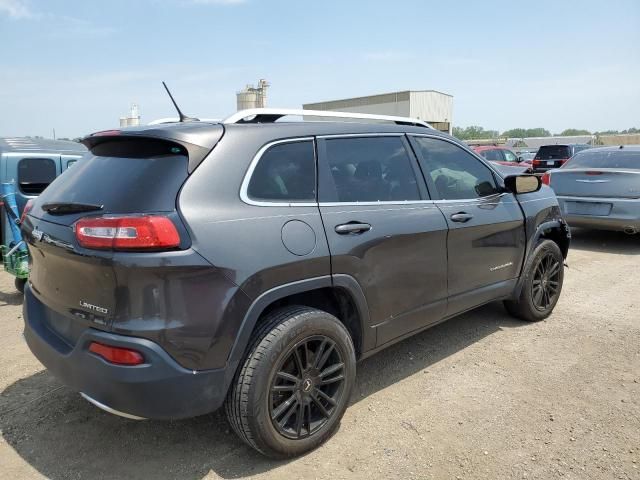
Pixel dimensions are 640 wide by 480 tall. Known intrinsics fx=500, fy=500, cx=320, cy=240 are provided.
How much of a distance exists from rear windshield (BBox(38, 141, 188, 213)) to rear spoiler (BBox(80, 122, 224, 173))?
32 mm

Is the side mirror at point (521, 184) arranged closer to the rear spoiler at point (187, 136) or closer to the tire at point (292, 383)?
the tire at point (292, 383)

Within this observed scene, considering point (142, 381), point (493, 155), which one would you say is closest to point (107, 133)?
point (142, 381)

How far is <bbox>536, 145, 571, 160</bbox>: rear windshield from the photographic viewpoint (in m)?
17.0

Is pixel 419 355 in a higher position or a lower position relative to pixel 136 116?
lower

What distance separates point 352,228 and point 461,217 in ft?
3.67

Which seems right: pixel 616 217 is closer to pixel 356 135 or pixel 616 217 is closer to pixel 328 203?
pixel 356 135

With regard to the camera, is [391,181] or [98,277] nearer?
[98,277]

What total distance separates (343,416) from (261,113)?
6.14 feet

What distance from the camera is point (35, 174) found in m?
6.70

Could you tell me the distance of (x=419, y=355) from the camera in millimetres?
3900

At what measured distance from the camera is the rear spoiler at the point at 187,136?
7.71 feet

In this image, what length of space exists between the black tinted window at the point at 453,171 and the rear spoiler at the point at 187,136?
159cm

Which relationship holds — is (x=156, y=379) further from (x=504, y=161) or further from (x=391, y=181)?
(x=504, y=161)

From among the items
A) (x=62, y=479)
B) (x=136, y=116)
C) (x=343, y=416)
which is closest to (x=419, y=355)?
(x=343, y=416)
